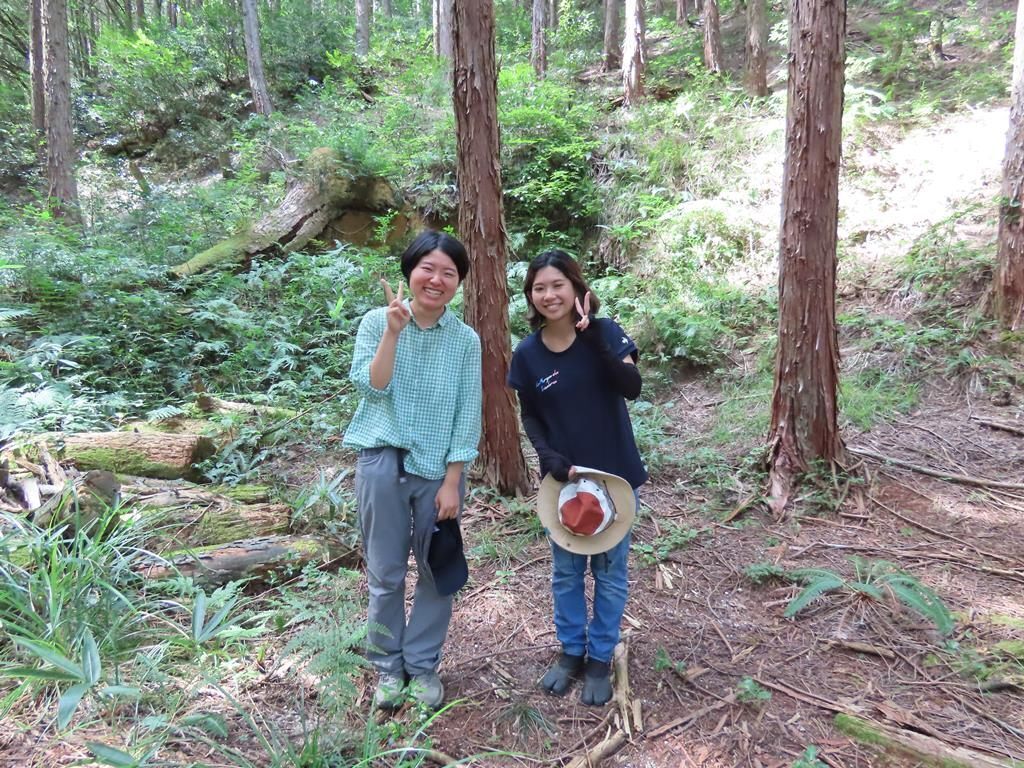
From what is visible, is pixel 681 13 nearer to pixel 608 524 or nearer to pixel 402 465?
pixel 608 524

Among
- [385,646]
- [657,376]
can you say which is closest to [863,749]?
[385,646]

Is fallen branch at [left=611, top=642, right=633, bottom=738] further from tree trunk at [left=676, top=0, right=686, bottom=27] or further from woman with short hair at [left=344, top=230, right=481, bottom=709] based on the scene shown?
tree trunk at [left=676, top=0, right=686, bottom=27]

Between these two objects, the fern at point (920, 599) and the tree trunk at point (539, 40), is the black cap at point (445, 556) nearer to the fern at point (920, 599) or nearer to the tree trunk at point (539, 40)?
the fern at point (920, 599)

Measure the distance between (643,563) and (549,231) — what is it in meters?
7.14

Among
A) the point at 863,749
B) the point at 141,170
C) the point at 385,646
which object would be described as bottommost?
the point at 863,749

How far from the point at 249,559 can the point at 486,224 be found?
2783 mm

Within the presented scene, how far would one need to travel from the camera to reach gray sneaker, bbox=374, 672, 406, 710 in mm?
2473

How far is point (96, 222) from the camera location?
35.1 feet

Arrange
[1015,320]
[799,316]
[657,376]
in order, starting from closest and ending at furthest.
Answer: [799,316], [1015,320], [657,376]

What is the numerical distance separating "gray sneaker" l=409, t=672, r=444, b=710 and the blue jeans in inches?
23.7

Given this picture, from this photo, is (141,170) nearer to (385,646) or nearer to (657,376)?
(657,376)

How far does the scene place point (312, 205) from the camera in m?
9.53

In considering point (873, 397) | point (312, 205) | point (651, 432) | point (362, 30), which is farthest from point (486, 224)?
point (362, 30)

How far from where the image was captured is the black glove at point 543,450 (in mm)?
2511
